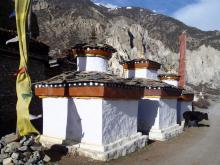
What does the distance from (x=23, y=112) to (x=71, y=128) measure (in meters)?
2.95

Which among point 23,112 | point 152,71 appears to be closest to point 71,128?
point 23,112

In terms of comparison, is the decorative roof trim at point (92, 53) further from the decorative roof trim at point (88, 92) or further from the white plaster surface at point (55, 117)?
the white plaster surface at point (55, 117)

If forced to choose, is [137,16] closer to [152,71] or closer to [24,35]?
[152,71]

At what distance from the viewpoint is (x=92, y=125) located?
13938 millimetres

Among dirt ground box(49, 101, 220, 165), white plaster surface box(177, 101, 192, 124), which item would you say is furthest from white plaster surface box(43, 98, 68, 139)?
white plaster surface box(177, 101, 192, 124)

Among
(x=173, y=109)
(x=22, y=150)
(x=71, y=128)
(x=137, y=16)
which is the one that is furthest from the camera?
(x=137, y=16)

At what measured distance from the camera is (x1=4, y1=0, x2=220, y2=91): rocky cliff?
272ft

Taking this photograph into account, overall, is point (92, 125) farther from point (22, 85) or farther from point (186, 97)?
point (186, 97)

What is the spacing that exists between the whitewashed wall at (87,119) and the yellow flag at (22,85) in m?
2.52

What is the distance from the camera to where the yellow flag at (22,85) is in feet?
39.6

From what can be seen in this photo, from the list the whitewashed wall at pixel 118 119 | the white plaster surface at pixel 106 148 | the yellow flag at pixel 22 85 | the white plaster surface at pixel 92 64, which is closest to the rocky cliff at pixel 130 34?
the white plaster surface at pixel 92 64

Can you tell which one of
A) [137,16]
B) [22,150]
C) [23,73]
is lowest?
[22,150]

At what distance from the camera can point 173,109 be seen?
22531mm

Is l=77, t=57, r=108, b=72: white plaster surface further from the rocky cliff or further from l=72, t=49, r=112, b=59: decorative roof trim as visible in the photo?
the rocky cliff
